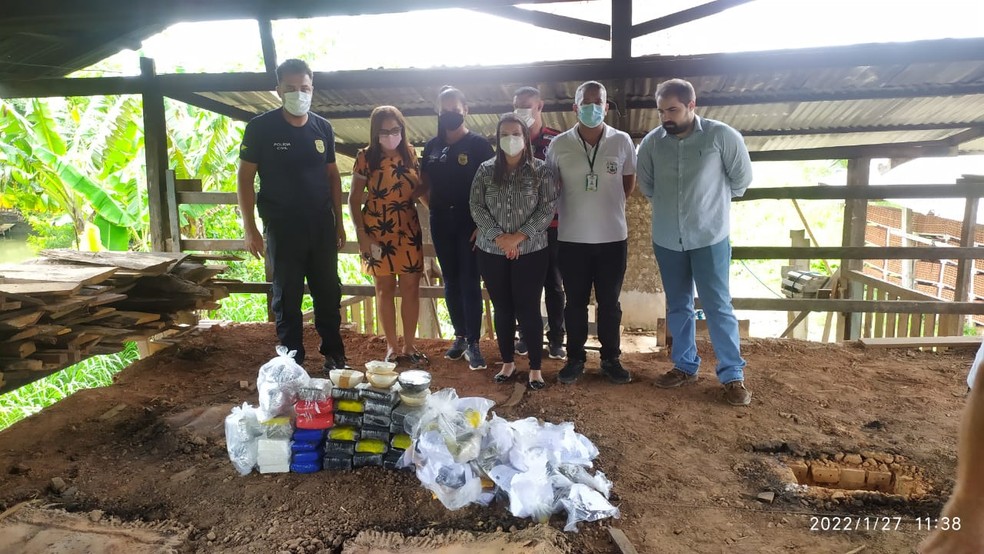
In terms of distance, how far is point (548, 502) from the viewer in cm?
241

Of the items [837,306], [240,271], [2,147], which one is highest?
[2,147]

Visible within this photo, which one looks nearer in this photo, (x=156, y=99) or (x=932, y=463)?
(x=932, y=463)

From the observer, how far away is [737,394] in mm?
3564

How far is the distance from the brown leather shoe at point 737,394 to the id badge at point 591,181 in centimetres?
150

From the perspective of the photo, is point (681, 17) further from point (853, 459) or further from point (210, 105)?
point (210, 105)

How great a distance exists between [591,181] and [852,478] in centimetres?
212

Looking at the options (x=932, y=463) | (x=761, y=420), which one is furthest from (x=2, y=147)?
(x=932, y=463)

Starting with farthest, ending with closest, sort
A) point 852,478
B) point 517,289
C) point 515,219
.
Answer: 1. point 517,289
2. point 515,219
3. point 852,478

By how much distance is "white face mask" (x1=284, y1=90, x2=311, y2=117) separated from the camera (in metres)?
3.62

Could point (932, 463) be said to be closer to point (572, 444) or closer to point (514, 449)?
point (572, 444)

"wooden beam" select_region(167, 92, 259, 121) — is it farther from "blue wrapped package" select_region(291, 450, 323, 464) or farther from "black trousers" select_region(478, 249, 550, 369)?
"blue wrapped package" select_region(291, 450, 323, 464)

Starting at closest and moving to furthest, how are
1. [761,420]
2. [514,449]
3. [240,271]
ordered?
[514,449] < [761,420] < [240,271]

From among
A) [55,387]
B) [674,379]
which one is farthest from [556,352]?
[55,387]

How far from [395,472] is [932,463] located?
102 inches
